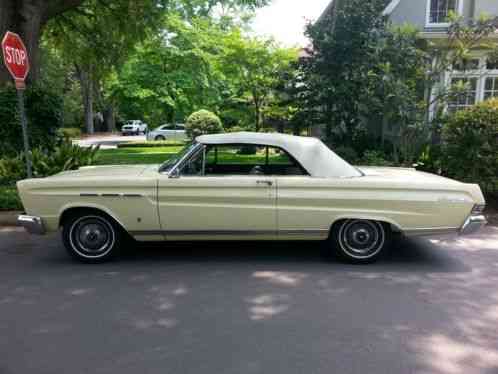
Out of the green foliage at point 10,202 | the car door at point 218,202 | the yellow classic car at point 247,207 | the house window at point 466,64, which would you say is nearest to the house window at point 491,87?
the house window at point 466,64

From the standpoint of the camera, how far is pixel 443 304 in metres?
4.25

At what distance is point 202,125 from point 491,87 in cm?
1289

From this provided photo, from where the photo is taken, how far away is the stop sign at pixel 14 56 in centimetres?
681

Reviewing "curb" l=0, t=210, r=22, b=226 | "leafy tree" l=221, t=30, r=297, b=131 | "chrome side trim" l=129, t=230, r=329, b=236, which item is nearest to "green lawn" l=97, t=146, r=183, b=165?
"leafy tree" l=221, t=30, r=297, b=131

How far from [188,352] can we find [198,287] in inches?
51.5

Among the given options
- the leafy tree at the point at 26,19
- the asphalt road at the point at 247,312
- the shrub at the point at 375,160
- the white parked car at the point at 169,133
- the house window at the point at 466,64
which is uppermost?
the leafy tree at the point at 26,19

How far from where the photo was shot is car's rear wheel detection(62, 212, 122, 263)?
536 cm

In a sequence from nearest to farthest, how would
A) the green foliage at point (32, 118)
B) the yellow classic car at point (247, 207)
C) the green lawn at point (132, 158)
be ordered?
the yellow classic car at point (247, 207)
the green foliage at point (32, 118)
the green lawn at point (132, 158)

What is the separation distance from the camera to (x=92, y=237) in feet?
17.6

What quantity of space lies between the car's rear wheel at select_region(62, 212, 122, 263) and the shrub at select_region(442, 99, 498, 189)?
21.5 ft

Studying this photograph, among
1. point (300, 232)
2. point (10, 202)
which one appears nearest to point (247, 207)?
point (300, 232)

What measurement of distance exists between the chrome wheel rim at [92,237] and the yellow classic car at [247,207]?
12mm

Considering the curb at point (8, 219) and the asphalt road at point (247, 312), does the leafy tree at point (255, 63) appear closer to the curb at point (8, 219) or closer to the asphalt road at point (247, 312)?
the curb at point (8, 219)

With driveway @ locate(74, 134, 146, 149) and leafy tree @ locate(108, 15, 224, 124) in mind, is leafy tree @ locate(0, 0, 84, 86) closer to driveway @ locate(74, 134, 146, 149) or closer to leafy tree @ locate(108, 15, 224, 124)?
driveway @ locate(74, 134, 146, 149)
